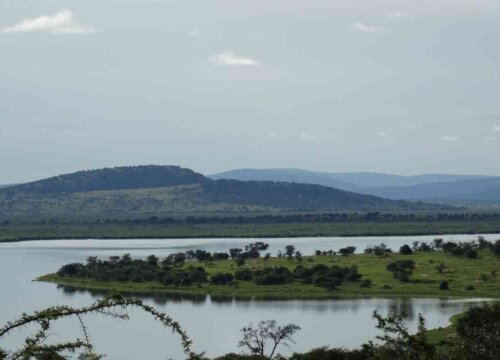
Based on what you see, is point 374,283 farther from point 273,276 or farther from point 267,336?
point 267,336

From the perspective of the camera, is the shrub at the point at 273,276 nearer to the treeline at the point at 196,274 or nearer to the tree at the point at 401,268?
the treeline at the point at 196,274

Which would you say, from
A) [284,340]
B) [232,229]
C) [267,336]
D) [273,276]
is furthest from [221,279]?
[232,229]

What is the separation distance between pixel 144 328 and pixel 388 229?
4476 inches

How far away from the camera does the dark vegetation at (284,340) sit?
5.69 metres

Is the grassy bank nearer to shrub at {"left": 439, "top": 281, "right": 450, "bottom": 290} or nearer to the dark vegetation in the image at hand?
shrub at {"left": 439, "top": 281, "right": 450, "bottom": 290}

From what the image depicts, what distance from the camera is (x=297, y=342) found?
172ft

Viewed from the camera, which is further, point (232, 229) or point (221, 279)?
point (232, 229)

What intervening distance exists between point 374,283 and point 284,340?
30129mm

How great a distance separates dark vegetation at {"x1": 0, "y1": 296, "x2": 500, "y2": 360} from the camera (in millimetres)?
5691

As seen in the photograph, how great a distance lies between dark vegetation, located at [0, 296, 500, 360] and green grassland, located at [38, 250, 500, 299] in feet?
71.7

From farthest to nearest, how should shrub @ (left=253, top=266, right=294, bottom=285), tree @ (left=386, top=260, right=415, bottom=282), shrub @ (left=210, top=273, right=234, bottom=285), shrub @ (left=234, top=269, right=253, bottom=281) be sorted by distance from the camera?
shrub @ (left=234, top=269, right=253, bottom=281) → shrub @ (left=210, top=273, right=234, bottom=285) → shrub @ (left=253, top=266, right=294, bottom=285) → tree @ (left=386, top=260, right=415, bottom=282)

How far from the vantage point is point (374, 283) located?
80.8m

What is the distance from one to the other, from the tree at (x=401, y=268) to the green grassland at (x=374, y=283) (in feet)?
2.15

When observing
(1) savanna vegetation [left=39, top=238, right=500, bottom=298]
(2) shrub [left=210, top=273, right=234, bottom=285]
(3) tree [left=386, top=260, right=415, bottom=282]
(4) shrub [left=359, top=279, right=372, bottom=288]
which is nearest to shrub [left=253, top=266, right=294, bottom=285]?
(1) savanna vegetation [left=39, top=238, right=500, bottom=298]
